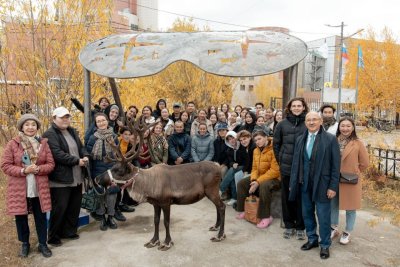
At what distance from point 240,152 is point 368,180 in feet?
13.3

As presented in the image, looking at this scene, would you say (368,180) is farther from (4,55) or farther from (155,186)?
(4,55)

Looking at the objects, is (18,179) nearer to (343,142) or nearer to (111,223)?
(111,223)

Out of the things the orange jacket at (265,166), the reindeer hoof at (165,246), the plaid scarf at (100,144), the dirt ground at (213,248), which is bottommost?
the dirt ground at (213,248)

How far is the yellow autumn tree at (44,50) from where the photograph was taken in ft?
26.3

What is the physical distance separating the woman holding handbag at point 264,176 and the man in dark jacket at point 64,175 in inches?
117

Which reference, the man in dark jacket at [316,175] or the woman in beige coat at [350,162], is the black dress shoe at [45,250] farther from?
the woman in beige coat at [350,162]

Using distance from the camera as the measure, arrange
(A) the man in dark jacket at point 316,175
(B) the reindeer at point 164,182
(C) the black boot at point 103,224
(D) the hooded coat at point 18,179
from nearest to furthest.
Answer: (D) the hooded coat at point 18,179
(A) the man in dark jacket at point 316,175
(B) the reindeer at point 164,182
(C) the black boot at point 103,224

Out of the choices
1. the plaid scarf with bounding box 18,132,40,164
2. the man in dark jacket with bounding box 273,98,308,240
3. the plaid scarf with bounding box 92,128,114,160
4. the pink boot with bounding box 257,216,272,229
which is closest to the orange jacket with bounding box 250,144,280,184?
the man in dark jacket with bounding box 273,98,308,240

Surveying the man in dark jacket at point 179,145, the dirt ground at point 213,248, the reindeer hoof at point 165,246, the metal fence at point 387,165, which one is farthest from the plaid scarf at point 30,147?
the metal fence at point 387,165

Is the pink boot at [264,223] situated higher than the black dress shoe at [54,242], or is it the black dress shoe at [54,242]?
the pink boot at [264,223]

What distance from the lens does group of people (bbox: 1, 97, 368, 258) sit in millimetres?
4578

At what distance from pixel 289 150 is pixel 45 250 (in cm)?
395

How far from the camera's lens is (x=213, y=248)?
4988mm

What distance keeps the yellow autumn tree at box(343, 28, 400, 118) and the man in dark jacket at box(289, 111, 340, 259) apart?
22678 millimetres
